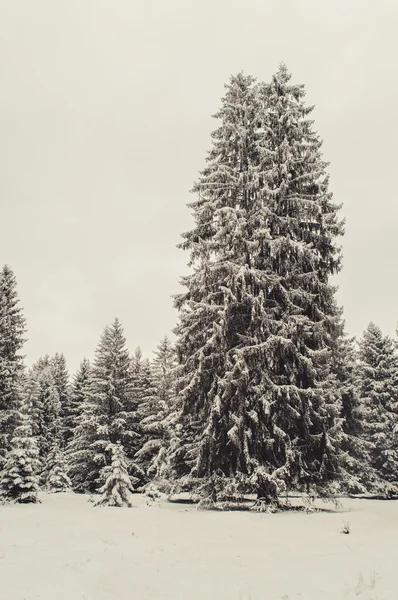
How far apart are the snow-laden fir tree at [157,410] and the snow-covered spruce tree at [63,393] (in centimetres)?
1541

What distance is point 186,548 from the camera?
8602 millimetres

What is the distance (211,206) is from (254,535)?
12.1 m

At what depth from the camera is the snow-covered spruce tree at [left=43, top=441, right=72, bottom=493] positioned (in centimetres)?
3281

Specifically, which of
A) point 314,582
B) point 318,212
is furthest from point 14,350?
point 314,582

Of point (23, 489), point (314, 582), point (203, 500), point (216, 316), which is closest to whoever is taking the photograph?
point (314, 582)

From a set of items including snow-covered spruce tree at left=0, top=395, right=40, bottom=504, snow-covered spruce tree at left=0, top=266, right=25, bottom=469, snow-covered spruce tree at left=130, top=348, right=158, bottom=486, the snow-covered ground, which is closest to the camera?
the snow-covered ground

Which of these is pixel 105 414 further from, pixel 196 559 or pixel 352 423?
pixel 196 559

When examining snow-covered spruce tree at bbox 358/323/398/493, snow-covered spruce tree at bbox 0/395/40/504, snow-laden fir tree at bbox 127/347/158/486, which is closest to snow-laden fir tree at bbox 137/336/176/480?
snow-laden fir tree at bbox 127/347/158/486

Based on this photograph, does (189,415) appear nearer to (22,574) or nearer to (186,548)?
(186,548)

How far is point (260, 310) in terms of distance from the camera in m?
15.5

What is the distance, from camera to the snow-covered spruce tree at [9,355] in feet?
96.1

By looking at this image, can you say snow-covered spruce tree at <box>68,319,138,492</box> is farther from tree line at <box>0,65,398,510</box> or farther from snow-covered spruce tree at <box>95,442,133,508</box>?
snow-covered spruce tree at <box>95,442,133,508</box>

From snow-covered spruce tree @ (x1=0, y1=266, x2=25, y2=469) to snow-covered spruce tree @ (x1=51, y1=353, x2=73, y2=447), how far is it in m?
19.0

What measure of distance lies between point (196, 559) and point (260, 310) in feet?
29.6
